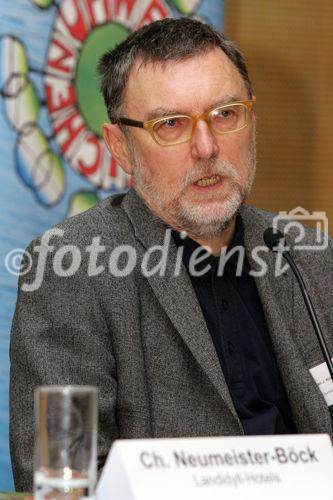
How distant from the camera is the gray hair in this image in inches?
92.3

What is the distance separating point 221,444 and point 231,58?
1.32 meters

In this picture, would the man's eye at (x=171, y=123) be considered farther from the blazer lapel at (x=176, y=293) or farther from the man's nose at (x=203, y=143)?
the blazer lapel at (x=176, y=293)

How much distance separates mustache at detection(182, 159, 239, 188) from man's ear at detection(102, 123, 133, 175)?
10.8 inches

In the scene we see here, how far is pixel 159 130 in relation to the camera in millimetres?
2322

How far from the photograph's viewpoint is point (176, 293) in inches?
88.4

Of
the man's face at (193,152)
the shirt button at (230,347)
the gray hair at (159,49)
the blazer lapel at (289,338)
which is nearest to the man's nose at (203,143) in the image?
the man's face at (193,152)

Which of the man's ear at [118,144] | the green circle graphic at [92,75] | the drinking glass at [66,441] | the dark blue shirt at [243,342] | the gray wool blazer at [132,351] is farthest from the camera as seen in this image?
the green circle graphic at [92,75]

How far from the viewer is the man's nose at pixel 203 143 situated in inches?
88.4

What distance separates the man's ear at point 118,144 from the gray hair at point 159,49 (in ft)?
0.11

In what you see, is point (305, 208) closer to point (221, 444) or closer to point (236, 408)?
point (236, 408)

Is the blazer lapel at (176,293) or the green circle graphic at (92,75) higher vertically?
the green circle graphic at (92,75)
